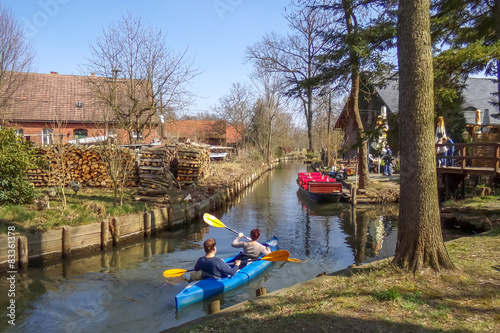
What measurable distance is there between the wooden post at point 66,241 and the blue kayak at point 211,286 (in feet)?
13.2

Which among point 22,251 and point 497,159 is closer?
point 22,251

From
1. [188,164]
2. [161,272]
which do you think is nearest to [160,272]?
[161,272]

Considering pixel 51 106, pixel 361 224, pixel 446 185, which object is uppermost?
pixel 51 106

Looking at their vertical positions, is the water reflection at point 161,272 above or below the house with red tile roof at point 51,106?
below

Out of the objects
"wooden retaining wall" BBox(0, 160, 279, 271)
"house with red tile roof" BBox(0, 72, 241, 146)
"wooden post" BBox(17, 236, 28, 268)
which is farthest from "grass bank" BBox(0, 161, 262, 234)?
"house with red tile roof" BBox(0, 72, 241, 146)

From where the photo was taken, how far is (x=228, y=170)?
1035 inches

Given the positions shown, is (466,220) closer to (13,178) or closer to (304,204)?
(304,204)

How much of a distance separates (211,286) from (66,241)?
439cm

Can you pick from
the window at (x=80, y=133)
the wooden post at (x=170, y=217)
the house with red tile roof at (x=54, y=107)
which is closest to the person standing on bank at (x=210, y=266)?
the wooden post at (x=170, y=217)

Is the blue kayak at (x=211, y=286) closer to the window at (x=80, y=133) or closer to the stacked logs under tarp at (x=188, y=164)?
the stacked logs under tarp at (x=188, y=164)

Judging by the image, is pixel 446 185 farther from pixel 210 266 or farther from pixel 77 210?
pixel 77 210

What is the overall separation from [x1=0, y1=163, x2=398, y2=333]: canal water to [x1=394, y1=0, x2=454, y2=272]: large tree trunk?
2.74 feet

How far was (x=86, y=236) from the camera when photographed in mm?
9750

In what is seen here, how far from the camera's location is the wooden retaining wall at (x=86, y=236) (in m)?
8.40
